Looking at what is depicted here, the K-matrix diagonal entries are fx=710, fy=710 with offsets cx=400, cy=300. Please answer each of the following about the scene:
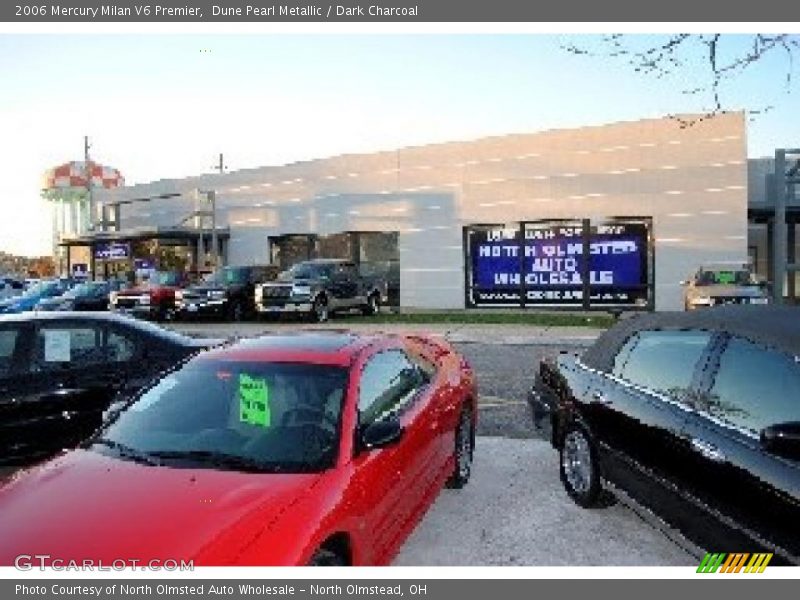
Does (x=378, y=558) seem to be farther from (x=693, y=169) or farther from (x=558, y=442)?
(x=693, y=169)

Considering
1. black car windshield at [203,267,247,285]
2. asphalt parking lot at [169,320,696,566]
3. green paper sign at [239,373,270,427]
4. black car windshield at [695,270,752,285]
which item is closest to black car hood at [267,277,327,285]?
black car windshield at [203,267,247,285]

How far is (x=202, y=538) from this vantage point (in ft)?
9.48

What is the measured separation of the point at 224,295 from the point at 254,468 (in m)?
18.5

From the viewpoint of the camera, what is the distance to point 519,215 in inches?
912

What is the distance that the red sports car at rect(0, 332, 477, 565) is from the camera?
295 cm

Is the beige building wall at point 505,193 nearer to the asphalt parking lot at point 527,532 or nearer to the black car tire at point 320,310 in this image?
the black car tire at point 320,310

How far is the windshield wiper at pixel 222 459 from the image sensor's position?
139 inches

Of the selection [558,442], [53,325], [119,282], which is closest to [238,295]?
[119,282]

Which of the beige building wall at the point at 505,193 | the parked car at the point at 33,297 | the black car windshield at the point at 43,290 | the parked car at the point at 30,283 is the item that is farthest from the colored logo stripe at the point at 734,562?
the parked car at the point at 30,283

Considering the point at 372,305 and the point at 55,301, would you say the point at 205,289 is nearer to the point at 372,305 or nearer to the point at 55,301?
the point at 55,301

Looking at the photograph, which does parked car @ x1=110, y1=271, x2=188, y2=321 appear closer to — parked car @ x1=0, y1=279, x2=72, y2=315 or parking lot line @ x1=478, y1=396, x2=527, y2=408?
parked car @ x1=0, y1=279, x2=72, y2=315

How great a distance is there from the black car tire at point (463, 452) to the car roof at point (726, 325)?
1.13m

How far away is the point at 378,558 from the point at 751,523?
188 centimetres

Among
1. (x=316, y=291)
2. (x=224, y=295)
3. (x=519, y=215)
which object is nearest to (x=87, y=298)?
(x=224, y=295)
